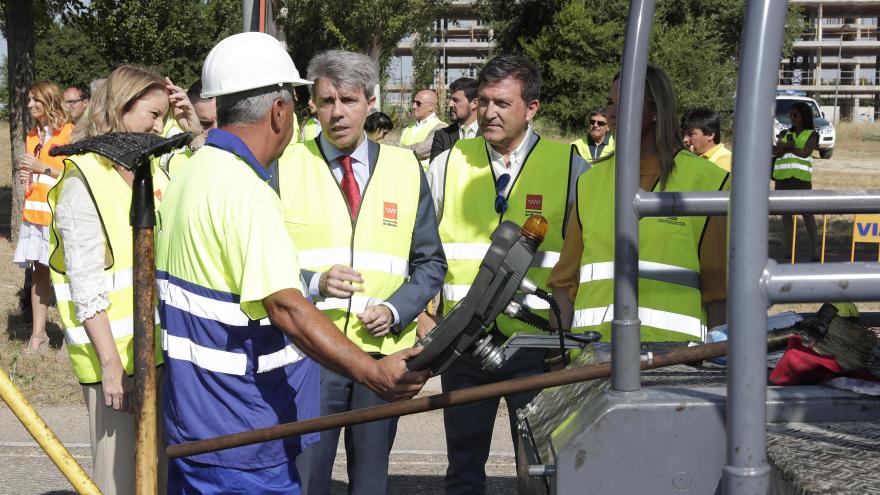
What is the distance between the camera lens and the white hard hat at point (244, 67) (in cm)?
272

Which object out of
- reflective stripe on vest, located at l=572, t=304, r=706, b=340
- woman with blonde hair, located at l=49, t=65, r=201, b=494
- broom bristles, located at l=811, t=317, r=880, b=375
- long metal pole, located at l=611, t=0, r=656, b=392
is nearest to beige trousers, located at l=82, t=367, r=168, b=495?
woman with blonde hair, located at l=49, t=65, r=201, b=494

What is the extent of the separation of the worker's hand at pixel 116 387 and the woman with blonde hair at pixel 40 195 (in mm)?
4640

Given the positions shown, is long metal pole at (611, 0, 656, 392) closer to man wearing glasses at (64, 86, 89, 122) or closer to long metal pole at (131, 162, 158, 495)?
long metal pole at (131, 162, 158, 495)

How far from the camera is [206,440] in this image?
96.7 inches

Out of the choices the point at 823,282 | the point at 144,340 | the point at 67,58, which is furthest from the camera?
the point at 67,58

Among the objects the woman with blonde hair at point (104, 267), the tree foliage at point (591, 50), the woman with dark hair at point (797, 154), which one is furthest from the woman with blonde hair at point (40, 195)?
the tree foliage at point (591, 50)

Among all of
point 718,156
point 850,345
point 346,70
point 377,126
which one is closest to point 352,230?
point 346,70

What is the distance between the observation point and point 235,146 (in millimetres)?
2703

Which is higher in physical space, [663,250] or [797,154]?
[797,154]

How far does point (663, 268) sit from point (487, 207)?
3.33ft

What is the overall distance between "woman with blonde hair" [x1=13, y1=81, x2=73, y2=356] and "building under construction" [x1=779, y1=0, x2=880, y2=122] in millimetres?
68516

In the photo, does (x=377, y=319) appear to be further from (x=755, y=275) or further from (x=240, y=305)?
(x=755, y=275)

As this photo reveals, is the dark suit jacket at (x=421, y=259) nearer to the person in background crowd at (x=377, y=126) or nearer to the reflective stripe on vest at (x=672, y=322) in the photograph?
the reflective stripe on vest at (x=672, y=322)

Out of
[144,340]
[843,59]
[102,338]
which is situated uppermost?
[843,59]
